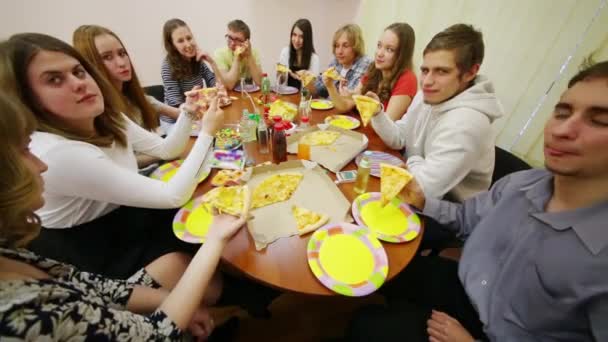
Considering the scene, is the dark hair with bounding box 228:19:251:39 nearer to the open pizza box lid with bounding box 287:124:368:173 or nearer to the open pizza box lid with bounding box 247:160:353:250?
the open pizza box lid with bounding box 287:124:368:173

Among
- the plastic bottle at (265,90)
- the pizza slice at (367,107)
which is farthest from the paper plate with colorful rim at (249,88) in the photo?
the pizza slice at (367,107)

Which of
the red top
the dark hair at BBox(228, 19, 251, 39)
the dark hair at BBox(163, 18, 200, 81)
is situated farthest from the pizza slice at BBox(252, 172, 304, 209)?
the dark hair at BBox(228, 19, 251, 39)

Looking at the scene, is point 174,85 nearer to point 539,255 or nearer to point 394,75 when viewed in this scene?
point 394,75

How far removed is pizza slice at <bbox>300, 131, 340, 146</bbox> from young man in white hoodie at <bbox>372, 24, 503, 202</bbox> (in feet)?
1.73

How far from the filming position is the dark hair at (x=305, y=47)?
3020 millimetres

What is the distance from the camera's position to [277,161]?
1.43 m

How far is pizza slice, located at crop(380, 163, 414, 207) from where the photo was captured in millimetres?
1096

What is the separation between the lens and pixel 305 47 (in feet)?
10.4

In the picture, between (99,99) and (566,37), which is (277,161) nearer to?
(99,99)

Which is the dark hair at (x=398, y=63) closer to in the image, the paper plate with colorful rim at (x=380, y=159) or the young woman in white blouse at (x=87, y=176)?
the paper plate with colorful rim at (x=380, y=159)

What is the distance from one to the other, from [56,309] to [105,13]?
4147 millimetres

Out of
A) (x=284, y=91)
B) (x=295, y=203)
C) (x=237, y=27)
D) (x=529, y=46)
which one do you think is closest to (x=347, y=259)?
(x=295, y=203)

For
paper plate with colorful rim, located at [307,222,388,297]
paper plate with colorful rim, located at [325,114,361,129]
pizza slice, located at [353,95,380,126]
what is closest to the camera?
Result: paper plate with colorful rim, located at [307,222,388,297]

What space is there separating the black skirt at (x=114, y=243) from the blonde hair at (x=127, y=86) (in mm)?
918
